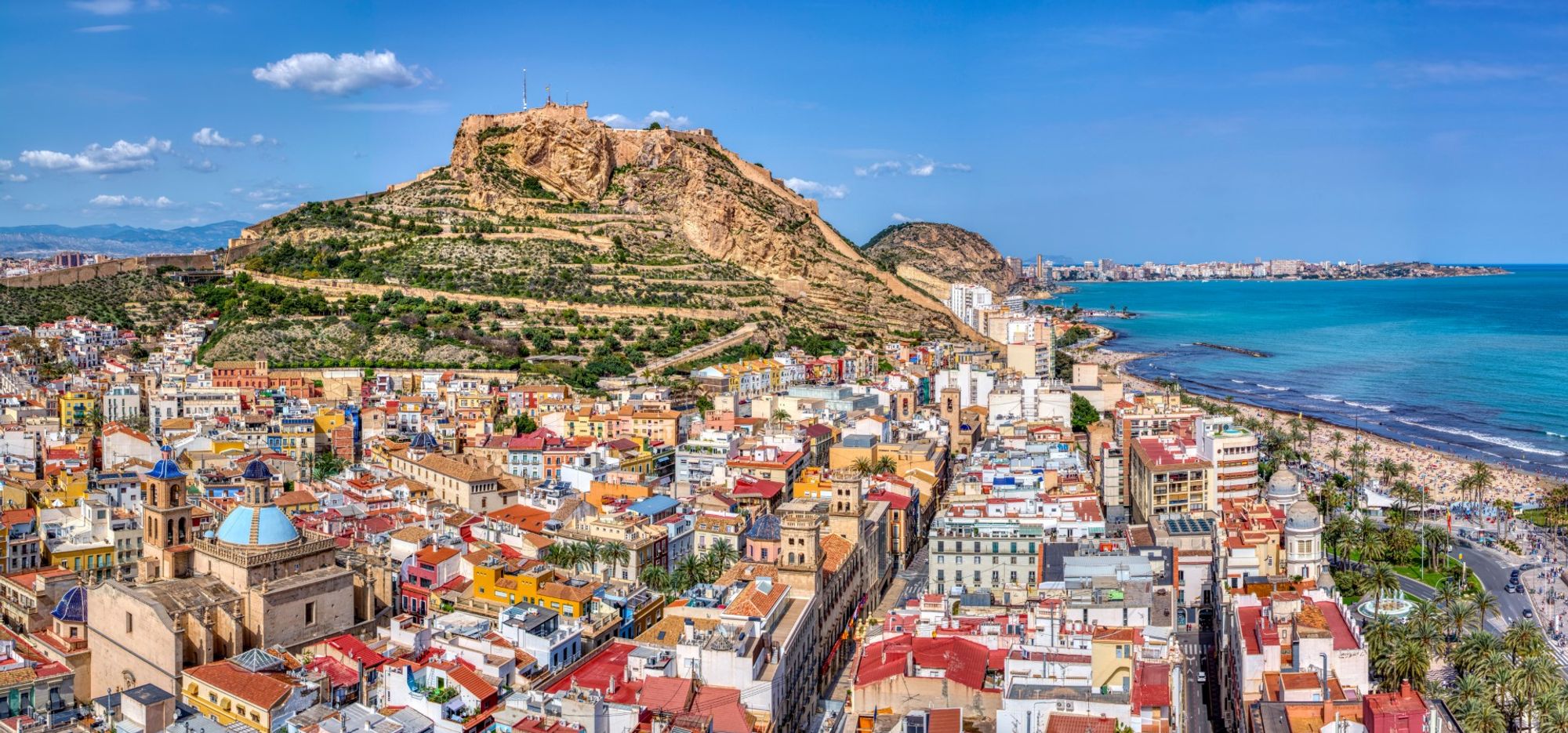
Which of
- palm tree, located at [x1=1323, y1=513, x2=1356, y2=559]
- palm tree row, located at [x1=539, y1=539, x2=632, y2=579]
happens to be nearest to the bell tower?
palm tree row, located at [x1=539, y1=539, x2=632, y2=579]

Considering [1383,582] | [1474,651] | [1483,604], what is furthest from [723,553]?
[1483,604]

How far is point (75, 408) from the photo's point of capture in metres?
52.5

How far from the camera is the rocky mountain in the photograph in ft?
257

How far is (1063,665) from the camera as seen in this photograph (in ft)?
68.6

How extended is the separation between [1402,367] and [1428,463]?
46891mm

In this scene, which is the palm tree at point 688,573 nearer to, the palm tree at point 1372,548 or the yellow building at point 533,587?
the yellow building at point 533,587

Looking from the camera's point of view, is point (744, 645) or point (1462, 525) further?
point (1462, 525)

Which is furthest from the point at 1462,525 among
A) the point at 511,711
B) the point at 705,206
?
the point at 705,206

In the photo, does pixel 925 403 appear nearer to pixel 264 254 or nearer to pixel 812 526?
pixel 812 526

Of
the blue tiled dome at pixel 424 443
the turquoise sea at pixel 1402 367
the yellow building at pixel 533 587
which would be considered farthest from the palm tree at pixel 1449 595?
the blue tiled dome at pixel 424 443

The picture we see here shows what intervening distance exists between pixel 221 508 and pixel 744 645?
19.2 m

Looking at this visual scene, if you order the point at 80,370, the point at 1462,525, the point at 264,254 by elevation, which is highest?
the point at 264,254

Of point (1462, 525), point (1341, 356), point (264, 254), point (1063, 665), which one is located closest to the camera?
point (1063, 665)

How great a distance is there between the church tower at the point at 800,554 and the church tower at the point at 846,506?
2.68m
